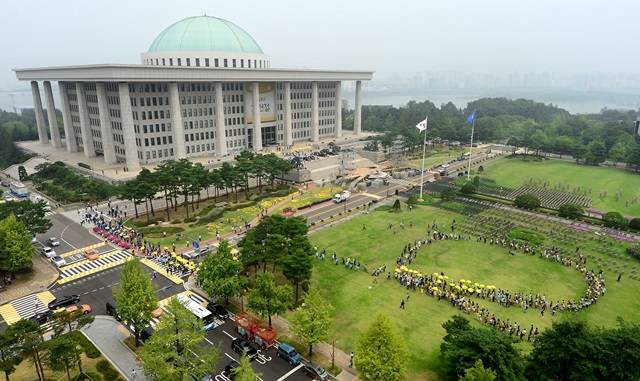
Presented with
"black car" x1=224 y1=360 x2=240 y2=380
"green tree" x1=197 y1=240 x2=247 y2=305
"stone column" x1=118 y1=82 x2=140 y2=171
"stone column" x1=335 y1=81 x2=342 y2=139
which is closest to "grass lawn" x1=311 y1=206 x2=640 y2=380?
"black car" x1=224 y1=360 x2=240 y2=380

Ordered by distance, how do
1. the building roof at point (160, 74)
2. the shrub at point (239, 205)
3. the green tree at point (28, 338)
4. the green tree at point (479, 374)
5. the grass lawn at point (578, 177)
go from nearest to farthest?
1. the green tree at point (479, 374)
2. the green tree at point (28, 338)
3. the shrub at point (239, 205)
4. the grass lawn at point (578, 177)
5. the building roof at point (160, 74)

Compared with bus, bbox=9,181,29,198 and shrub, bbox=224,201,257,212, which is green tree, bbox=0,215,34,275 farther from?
bus, bbox=9,181,29,198

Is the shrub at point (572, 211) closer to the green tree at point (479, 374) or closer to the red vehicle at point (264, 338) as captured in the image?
the green tree at point (479, 374)

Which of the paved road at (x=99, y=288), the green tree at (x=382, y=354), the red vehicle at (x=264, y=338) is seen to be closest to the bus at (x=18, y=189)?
the paved road at (x=99, y=288)

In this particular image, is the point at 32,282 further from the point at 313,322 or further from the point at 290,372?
the point at 313,322

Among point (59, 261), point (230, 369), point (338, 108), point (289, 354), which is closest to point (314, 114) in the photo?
point (338, 108)

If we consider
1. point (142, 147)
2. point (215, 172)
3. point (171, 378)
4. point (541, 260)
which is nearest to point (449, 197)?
point (541, 260)

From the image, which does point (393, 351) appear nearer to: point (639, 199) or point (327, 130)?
point (639, 199)
